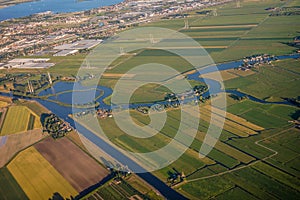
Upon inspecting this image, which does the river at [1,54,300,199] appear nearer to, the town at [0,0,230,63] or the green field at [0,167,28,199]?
the green field at [0,167,28,199]

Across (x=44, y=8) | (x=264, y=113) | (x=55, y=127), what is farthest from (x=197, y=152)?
(x=44, y=8)

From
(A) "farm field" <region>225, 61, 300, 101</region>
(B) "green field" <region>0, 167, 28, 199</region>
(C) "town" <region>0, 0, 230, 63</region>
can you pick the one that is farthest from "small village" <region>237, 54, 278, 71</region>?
(B) "green field" <region>0, 167, 28, 199</region>

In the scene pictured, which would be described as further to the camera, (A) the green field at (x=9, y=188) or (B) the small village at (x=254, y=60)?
(B) the small village at (x=254, y=60)

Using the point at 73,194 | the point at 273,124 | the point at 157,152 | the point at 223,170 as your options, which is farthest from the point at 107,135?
the point at 273,124

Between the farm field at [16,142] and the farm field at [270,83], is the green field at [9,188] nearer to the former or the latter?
the farm field at [16,142]

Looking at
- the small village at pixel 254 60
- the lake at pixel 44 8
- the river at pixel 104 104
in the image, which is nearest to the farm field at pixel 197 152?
the river at pixel 104 104

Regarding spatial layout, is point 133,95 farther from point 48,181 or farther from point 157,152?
point 48,181
